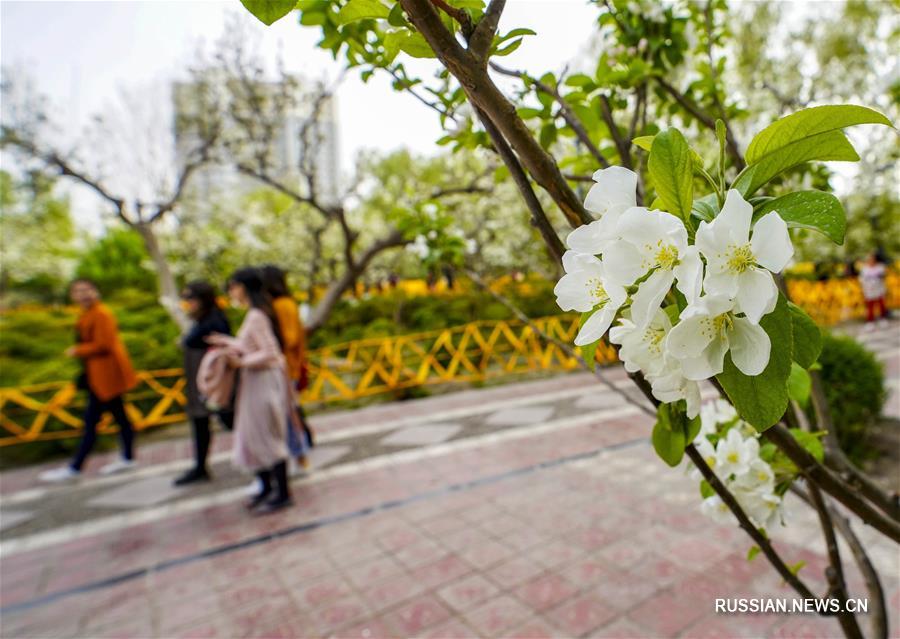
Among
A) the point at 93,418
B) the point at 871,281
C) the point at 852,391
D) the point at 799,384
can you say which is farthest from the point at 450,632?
the point at 871,281

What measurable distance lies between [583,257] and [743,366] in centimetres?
21

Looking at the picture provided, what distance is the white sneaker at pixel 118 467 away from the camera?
5.57 meters

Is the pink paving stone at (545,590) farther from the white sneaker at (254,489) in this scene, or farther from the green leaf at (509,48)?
the green leaf at (509,48)

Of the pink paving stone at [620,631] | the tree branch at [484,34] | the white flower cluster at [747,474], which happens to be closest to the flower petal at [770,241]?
the tree branch at [484,34]

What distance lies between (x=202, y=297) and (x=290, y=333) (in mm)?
745

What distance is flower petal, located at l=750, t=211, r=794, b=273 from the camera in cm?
56

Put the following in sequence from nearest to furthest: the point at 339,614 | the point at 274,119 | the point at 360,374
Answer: the point at 339,614
the point at 274,119
the point at 360,374

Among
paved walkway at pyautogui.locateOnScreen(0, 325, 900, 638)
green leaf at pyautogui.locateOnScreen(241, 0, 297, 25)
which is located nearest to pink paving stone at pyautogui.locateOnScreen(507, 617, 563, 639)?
paved walkway at pyautogui.locateOnScreen(0, 325, 900, 638)

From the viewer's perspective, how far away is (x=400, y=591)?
115 inches

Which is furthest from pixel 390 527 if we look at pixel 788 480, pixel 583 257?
pixel 583 257

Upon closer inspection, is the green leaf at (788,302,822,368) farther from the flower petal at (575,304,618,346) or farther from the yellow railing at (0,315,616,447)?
the yellow railing at (0,315,616,447)

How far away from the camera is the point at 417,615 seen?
2697 mm

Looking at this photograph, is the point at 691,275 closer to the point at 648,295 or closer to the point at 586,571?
the point at 648,295

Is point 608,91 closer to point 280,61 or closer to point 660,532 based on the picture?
point 660,532
